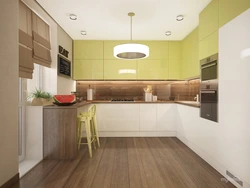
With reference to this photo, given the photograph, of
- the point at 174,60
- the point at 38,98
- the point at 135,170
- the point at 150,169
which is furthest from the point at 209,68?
the point at 38,98

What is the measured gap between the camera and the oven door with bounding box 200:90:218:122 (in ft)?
7.37

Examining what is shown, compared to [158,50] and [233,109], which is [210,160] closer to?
[233,109]

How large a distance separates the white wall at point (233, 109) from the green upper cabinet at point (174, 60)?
2019 millimetres

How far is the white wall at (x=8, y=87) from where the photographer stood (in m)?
1.73

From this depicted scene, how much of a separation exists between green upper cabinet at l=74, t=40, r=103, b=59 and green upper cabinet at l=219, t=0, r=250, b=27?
2797 mm

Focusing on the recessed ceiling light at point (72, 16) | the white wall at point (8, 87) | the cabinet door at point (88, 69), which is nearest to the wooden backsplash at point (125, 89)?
the cabinet door at point (88, 69)

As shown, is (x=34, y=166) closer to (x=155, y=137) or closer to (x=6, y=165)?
(x=6, y=165)

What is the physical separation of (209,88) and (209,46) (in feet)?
2.09

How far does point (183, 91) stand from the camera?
4.48 m

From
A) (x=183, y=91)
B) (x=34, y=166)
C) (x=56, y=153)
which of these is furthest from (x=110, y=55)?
(x=34, y=166)

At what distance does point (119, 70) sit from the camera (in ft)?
14.0

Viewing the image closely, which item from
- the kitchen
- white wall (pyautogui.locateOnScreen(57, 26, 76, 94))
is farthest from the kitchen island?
the kitchen

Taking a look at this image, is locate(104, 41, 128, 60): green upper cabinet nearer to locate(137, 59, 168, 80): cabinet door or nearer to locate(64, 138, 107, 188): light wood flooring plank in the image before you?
locate(137, 59, 168, 80): cabinet door

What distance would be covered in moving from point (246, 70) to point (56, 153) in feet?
9.14
